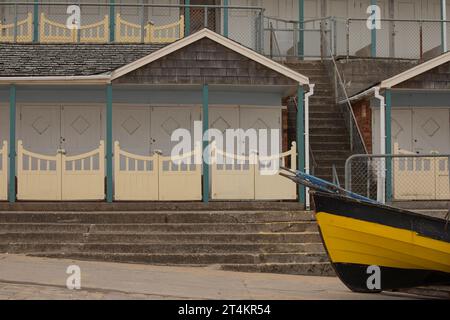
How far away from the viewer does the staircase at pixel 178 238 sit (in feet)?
44.3

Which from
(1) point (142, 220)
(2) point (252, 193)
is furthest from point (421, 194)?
(1) point (142, 220)

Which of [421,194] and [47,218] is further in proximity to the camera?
[421,194]

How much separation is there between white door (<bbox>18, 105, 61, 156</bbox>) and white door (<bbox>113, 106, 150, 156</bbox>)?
1569 mm

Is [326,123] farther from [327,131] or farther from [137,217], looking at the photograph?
[137,217]

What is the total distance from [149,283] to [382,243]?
362 cm

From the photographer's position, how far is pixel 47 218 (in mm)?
14680

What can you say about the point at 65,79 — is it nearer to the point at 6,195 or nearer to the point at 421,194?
the point at 6,195

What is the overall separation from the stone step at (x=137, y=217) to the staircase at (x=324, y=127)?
410cm

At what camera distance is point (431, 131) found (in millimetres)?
19625

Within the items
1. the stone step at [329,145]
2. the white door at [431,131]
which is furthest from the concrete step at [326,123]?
the white door at [431,131]

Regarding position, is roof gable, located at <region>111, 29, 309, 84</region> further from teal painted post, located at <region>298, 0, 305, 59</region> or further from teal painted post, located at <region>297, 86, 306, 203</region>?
teal painted post, located at <region>298, 0, 305, 59</region>

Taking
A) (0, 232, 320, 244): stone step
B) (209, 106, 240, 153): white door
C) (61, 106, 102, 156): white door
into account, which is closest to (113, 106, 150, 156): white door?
(61, 106, 102, 156): white door

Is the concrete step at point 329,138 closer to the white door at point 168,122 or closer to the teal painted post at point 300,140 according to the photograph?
the teal painted post at point 300,140
